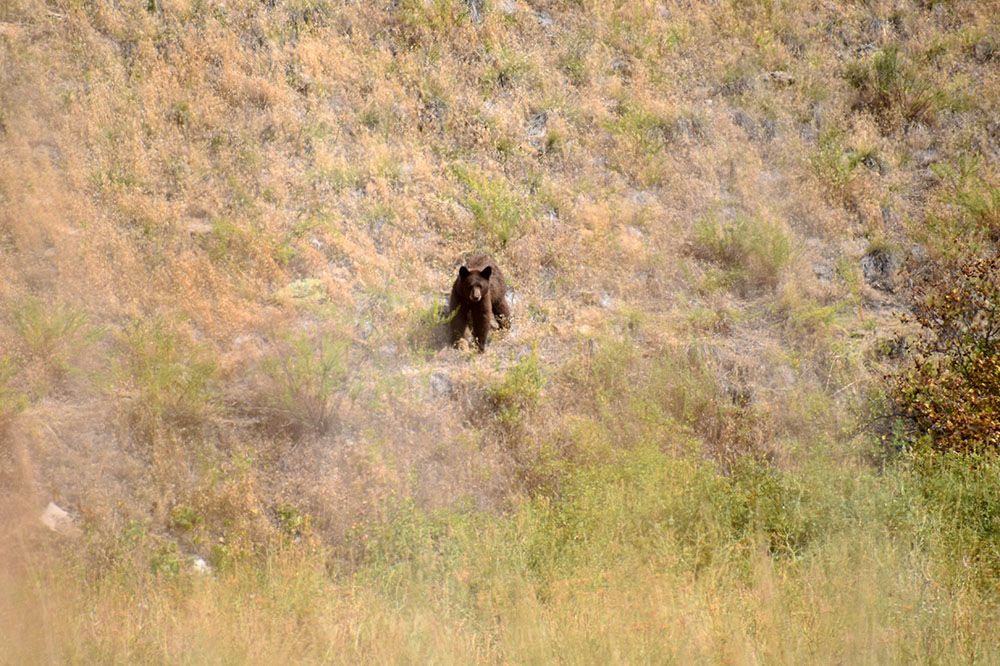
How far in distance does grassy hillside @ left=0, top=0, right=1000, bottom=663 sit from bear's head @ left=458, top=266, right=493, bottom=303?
602 mm

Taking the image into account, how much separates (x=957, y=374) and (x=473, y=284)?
14.7 ft

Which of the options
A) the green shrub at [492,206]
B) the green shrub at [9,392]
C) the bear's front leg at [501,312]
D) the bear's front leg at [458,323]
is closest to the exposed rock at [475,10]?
the green shrub at [492,206]

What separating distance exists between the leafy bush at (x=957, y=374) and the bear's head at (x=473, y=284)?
3.95m

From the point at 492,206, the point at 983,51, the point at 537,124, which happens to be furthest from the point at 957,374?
the point at 983,51

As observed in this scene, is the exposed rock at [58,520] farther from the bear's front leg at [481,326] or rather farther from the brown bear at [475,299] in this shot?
the bear's front leg at [481,326]

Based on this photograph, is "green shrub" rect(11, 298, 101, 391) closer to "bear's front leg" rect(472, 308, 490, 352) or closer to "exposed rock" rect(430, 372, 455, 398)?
"exposed rock" rect(430, 372, 455, 398)

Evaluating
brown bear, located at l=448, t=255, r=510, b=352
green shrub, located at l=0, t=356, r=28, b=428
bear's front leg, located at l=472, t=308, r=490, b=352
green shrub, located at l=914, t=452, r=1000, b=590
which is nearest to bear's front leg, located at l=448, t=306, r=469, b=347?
brown bear, located at l=448, t=255, r=510, b=352

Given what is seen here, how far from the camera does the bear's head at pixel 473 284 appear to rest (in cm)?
872

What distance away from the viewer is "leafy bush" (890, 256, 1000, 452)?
6992 millimetres

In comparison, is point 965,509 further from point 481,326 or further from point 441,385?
point 481,326

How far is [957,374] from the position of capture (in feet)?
25.3

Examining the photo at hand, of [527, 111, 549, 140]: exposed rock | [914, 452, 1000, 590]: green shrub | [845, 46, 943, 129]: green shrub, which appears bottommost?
[914, 452, 1000, 590]: green shrub

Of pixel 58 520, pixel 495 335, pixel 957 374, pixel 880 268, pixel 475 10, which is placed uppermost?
pixel 475 10

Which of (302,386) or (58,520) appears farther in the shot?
(302,386)
